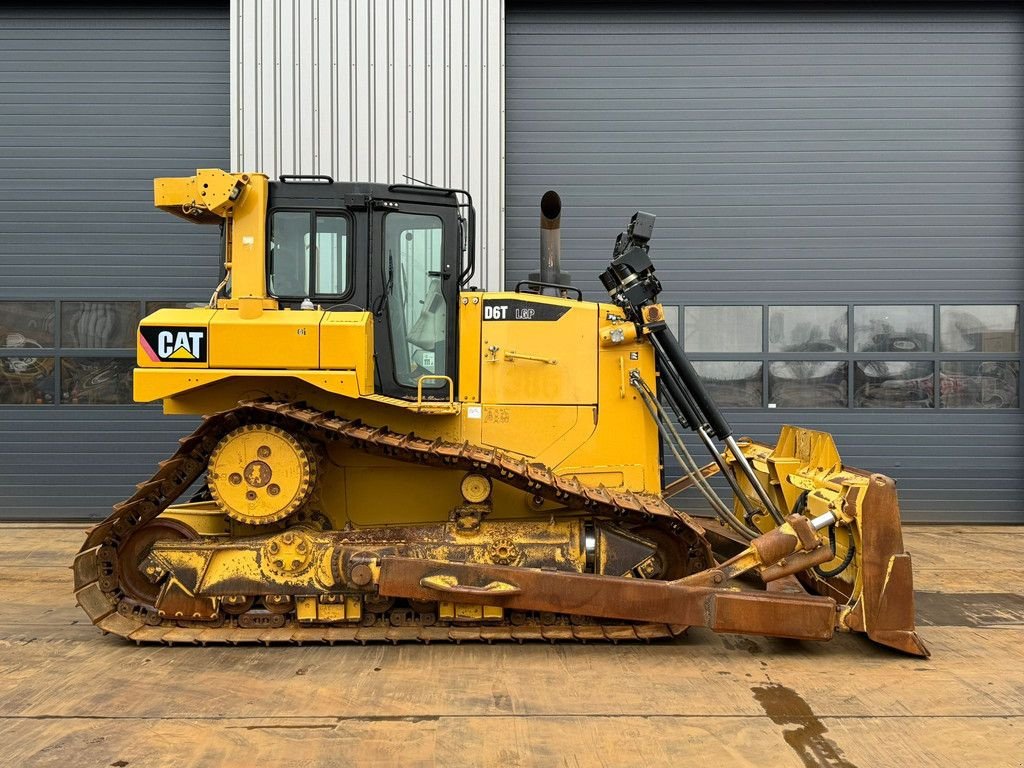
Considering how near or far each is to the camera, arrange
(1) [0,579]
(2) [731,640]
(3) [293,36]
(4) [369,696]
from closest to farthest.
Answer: (4) [369,696] < (2) [731,640] < (1) [0,579] < (3) [293,36]

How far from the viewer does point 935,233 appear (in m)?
10.8

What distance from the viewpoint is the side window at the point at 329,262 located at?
617cm

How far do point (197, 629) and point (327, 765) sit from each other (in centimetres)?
224

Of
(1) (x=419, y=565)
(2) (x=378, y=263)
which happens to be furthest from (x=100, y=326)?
(1) (x=419, y=565)

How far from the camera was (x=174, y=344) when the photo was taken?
564 centimetres

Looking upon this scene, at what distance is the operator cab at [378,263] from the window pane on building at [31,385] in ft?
20.4

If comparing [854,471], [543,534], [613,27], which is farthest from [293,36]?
[854,471]

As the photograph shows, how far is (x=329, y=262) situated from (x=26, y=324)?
671cm

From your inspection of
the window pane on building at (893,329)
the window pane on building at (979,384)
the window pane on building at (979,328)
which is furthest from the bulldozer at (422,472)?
the window pane on building at (979,328)

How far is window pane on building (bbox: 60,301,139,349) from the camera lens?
34.9ft

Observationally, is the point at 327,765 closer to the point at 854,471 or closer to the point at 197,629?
the point at 197,629

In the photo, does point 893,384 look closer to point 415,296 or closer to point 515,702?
point 415,296

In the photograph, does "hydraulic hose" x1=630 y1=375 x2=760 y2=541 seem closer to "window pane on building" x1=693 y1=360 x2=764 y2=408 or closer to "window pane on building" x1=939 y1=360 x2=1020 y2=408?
"window pane on building" x1=693 y1=360 x2=764 y2=408

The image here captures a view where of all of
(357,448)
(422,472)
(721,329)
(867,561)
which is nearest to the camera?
(867,561)
